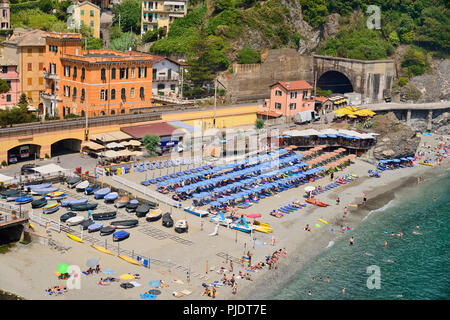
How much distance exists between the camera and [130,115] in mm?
89312

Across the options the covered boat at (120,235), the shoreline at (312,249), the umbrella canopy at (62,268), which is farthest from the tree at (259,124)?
the umbrella canopy at (62,268)

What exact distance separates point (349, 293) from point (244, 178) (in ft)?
91.5

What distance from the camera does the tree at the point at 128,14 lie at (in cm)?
12244

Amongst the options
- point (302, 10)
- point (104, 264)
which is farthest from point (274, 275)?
point (302, 10)

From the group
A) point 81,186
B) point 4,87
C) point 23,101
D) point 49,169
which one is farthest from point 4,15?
point 81,186

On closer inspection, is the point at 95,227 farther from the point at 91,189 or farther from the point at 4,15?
the point at 4,15

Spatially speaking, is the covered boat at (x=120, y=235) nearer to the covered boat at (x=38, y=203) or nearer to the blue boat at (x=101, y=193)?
the blue boat at (x=101, y=193)

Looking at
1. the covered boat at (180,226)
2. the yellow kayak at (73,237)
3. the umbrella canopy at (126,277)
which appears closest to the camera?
the umbrella canopy at (126,277)

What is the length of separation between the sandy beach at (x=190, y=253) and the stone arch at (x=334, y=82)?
5713 cm

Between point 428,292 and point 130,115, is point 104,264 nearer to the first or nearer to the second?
point 428,292

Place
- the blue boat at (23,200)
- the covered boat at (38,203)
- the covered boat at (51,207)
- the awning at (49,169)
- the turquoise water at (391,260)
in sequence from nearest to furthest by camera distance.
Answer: the turquoise water at (391,260)
the covered boat at (51,207)
the covered boat at (38,203)
the blue boat at (23,200)
the awning at (49,169)

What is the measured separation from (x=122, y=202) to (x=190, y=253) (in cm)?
1302

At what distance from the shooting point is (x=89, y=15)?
117m

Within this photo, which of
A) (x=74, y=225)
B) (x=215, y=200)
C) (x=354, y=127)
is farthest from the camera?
(x=354, y=127)
